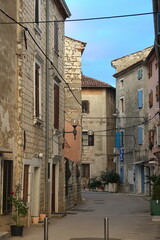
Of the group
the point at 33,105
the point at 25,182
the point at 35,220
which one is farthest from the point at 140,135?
the point at 25,182

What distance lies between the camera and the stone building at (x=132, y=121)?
135ft

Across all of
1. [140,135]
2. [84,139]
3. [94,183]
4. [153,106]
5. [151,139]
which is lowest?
[94,183]

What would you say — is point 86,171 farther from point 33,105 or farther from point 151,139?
point 33,105

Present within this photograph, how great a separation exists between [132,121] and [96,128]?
7532mm

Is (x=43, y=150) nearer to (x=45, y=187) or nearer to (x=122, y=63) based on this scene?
(x=45, y=187)

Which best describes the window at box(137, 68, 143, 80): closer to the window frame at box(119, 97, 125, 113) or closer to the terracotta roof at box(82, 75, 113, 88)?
the window frame at box(119, 97, 125, 113)

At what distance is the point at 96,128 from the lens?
2008 inches

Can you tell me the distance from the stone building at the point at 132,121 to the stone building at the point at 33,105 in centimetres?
1944

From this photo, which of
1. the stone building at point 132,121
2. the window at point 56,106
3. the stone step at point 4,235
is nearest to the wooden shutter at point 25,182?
the stone step at point 4,235

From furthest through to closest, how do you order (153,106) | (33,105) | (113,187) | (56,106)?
(113,187) < (153,106) < (56,106) < (33,105)

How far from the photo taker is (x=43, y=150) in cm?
1750

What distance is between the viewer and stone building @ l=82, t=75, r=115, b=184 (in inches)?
1991

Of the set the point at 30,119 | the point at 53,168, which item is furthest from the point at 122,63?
the point at 30,119

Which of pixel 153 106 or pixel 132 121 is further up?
pixel 153 106
